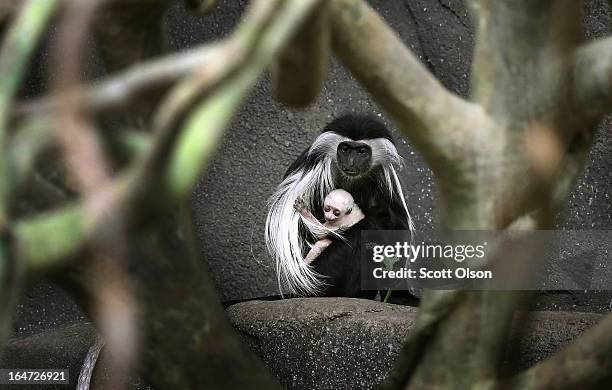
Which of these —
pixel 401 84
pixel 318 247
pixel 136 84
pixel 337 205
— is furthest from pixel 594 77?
pixel 318 247

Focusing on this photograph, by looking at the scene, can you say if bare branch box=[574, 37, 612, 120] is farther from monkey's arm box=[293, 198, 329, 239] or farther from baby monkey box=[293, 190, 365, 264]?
monkey's arm box=[293, 198, 329, 239]

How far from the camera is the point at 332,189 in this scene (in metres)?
3.54

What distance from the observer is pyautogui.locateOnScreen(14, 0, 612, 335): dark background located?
128 inches

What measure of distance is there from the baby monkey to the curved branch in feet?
5.53

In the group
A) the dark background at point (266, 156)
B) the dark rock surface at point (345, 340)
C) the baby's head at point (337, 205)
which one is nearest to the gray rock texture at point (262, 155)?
the dark background at point (266, 156)

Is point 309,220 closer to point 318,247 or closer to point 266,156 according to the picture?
point 318,247

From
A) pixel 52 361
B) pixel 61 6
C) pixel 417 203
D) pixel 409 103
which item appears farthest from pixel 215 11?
pixel 61 6

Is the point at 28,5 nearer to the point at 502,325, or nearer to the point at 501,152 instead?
the point at 501,152

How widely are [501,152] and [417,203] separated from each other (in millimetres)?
2189

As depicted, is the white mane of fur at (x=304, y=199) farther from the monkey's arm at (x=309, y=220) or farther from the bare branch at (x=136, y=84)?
the bare branch at (x=136, y=84)

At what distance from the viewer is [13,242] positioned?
76cm

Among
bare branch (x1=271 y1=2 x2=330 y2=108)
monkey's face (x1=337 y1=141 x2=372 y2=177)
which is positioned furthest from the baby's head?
bare branch (x1=271 y1=2 x2=330 y2=108)

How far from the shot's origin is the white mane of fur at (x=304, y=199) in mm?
3236

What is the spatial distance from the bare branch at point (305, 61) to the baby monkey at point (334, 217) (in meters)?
2.10
